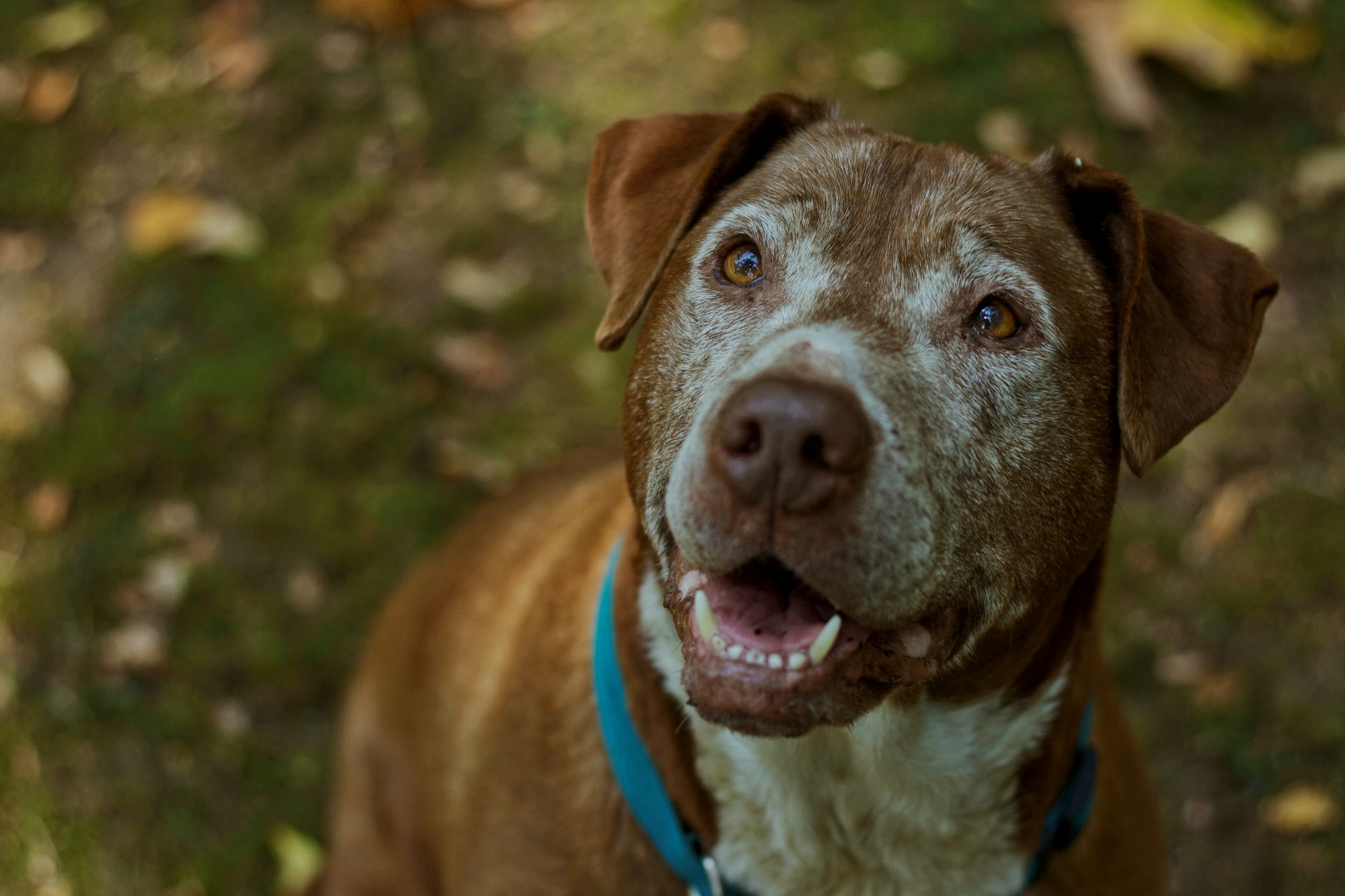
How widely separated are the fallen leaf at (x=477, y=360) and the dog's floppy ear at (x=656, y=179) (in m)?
2.45

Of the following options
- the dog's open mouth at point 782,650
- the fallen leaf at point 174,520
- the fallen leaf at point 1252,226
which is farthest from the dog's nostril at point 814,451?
the fallen leaf at point 1252,226

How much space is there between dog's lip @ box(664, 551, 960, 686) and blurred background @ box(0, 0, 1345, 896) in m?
2.50

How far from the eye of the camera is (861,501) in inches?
83.4

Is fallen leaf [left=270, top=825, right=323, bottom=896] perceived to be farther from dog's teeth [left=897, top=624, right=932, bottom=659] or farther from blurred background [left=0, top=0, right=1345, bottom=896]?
dog's teeth [left=897, top=624, right=932, bottom=659]

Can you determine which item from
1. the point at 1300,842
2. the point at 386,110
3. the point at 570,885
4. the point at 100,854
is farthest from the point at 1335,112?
the point at 100,854

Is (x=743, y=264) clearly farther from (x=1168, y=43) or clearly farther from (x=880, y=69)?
(x=1168, y=43)

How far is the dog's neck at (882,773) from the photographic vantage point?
260 cm

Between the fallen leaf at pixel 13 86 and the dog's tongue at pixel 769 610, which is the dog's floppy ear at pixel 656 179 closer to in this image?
the dog's tongue at pixel 769 610

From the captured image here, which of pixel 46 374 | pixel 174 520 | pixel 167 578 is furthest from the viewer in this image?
pixel 46 374

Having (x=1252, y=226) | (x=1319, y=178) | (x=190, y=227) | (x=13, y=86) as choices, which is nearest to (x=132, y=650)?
(x=190, y=227)

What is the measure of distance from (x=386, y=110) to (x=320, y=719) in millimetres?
2819

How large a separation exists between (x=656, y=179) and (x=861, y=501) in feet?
3.36

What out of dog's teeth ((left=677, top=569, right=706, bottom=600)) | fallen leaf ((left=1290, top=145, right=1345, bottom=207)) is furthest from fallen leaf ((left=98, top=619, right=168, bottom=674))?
fallen leaf ((left=1290, top=145, right=1345, bottom=207))

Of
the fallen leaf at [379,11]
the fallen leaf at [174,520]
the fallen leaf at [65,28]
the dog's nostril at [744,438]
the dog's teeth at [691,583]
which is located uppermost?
the dog's nostril at [744,438]
